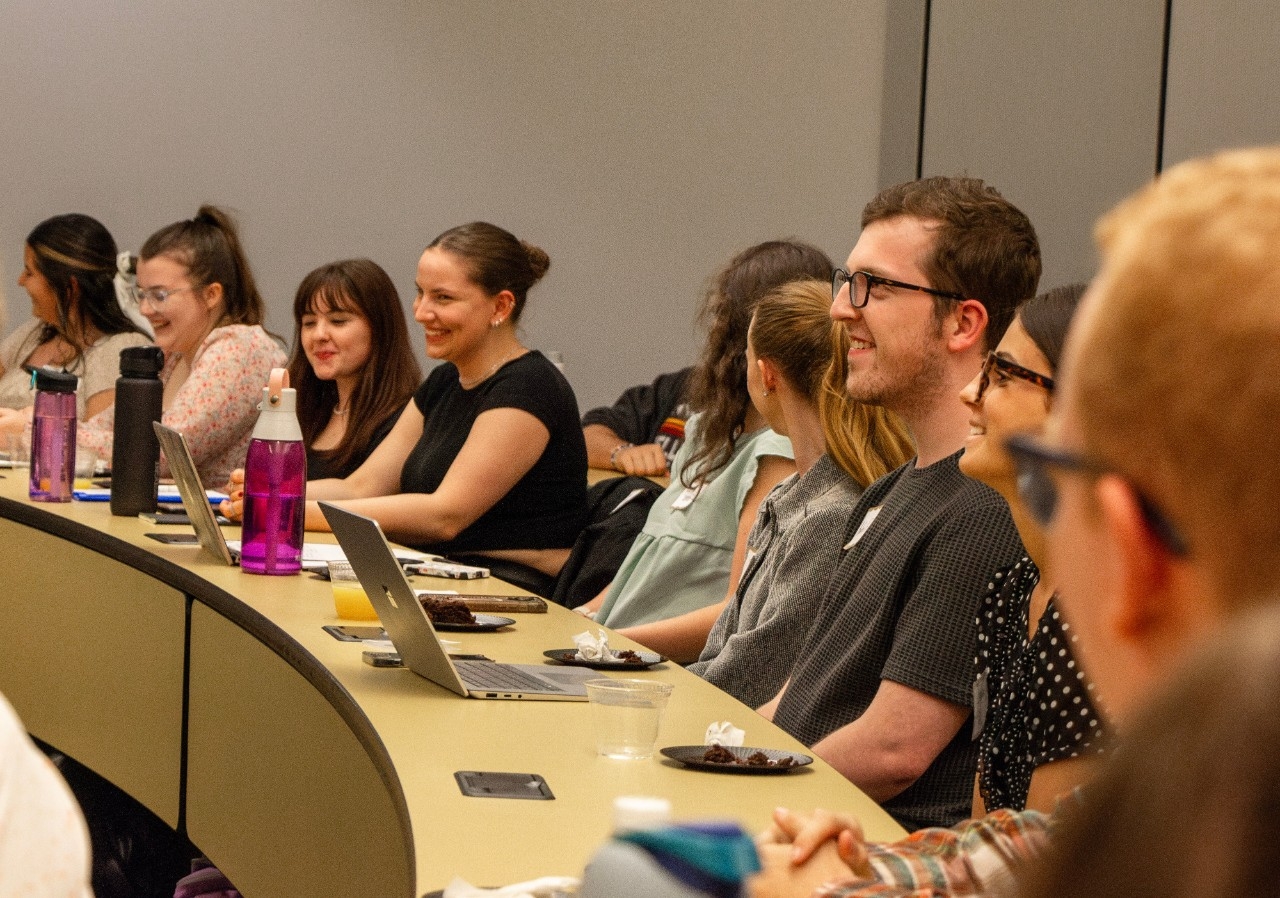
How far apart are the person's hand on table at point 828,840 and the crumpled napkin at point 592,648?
0.76m

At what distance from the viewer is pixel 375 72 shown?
18.8ft

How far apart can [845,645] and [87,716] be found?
4.79 ft

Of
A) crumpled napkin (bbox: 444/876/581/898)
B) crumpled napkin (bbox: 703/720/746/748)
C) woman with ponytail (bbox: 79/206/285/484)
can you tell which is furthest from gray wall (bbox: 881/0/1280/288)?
crumpled napkin (bbox: 444/876/581/898)

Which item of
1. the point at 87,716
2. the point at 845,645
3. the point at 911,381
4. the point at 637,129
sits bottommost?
the point at 87,716

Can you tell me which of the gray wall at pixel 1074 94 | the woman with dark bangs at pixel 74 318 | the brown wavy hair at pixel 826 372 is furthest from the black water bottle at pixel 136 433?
the gray wall at pixel 1074 94

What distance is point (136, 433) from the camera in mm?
2861

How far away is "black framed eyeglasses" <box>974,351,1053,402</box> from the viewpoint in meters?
1.61

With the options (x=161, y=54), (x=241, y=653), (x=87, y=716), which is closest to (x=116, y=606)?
(x=87, y=716)

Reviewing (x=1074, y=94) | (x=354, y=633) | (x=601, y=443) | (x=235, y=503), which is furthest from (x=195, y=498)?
(x=1074, y=94)

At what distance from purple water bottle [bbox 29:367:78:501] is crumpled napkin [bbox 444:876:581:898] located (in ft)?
7.31

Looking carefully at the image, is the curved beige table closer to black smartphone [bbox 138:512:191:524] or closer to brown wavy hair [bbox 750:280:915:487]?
black smartphone [bbox 138:512:191:524]

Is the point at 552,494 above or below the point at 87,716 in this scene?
above

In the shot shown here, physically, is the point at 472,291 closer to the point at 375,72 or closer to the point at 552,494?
the point at 552,494

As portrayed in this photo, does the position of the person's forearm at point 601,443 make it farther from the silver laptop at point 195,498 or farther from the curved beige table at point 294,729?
the silver laptop at point 195,498
